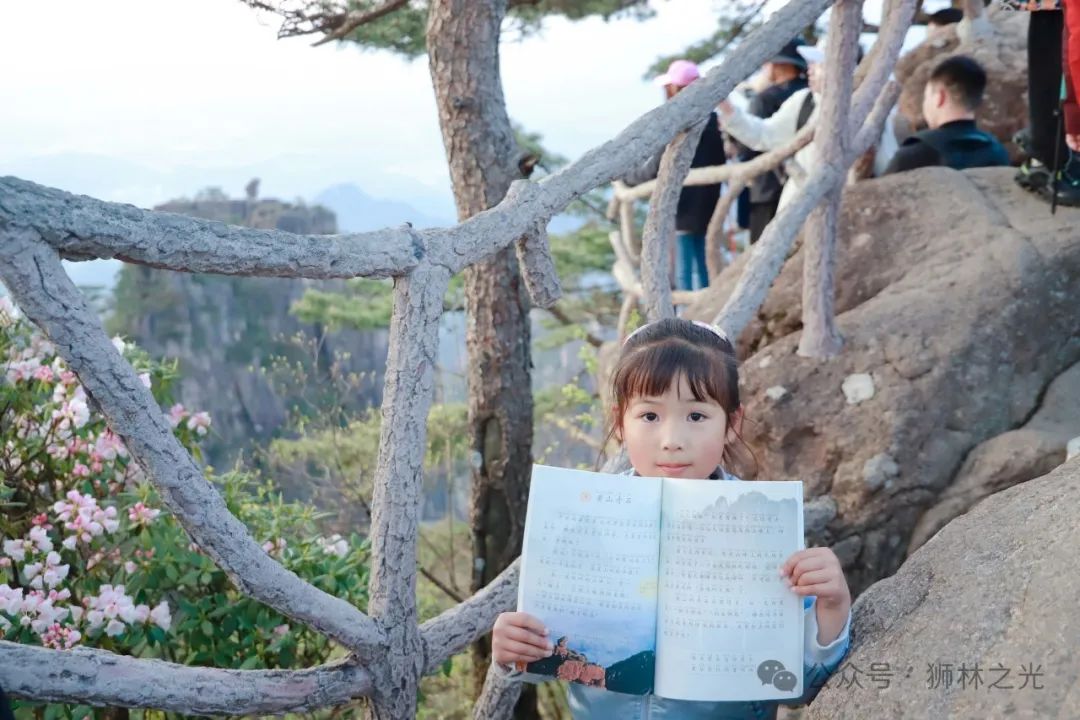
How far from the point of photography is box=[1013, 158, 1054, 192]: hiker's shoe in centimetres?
357

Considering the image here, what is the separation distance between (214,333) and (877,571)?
21983 millimetres

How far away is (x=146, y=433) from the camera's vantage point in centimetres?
138

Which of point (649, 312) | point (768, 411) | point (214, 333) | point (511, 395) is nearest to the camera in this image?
point (649, 312)

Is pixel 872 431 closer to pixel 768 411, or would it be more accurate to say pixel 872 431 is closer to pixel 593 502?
pixel 768 411

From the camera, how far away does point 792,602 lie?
139cm

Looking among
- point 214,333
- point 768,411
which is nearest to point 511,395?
point 768,411

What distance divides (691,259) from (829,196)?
243cm

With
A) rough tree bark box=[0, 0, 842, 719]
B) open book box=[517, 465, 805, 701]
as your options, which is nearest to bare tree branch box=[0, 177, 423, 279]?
rough tree bark box=[0, 0, 842, 719]

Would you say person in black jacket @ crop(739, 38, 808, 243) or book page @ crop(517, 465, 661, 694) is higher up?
person in black jacket @ crop(739, 38, 808, 243)

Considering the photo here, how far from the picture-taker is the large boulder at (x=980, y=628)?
4.01 ft

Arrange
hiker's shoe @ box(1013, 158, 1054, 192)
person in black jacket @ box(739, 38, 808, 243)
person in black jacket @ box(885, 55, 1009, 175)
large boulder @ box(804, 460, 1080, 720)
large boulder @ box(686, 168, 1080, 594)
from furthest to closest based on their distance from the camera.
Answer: person in black jacket @ box(739, 38, 808, 243) < person in black jacket @ box(885, 55, 1009, 175) < hiker's shoe @ box(1013, 158, 1054, 192) < large boulder @ box(686, 168, 1080, 594) < large boulder @ box(804, 460, 1080, 720)

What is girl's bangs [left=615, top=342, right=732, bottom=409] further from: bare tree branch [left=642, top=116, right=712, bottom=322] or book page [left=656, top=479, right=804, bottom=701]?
bare tree branch [left=642, top=116, right=712, bottom=322]

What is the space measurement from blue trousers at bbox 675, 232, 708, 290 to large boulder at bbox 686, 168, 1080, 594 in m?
2.08

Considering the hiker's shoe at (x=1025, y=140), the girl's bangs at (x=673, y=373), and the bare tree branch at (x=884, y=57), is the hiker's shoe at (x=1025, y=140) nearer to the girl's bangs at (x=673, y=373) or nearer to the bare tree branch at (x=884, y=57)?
the bare tree branch at (x=884, y=57)
